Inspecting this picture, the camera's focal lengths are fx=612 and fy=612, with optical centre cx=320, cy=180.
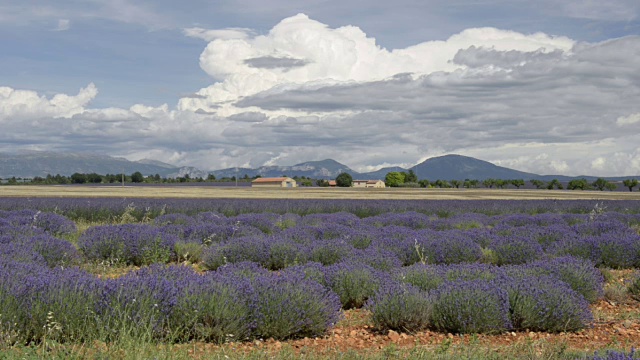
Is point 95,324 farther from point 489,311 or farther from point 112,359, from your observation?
point 489,311

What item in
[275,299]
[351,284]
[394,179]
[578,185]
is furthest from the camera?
[394,179]

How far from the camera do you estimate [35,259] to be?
342 inches

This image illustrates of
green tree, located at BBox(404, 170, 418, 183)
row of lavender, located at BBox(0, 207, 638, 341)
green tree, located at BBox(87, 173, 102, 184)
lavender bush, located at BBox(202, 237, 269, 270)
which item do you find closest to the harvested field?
lavender bush, located at BBox(202, 237, 269, 270)

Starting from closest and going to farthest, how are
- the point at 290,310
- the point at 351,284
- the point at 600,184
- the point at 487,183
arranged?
the point at 290,310, the point at 351,284, the point at 600,184, the point at 487,183

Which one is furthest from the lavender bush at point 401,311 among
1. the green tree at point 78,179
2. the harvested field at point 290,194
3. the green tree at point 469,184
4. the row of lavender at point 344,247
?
the green tree at point 78,179

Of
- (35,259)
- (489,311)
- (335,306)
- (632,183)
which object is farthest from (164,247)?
(632,183)

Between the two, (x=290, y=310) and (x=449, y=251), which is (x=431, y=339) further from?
(x=449, y=251)

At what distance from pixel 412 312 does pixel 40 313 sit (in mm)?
3492

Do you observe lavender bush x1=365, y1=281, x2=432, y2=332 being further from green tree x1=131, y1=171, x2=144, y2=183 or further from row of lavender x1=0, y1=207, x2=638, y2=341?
green tree x1=131, y1=171, x2=144, y2=183

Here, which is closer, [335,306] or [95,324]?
[95,324]

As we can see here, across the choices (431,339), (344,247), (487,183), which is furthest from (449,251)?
(487,183)

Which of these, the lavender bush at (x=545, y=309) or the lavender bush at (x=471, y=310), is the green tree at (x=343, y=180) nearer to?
the lavender bush at (x=545, y=309)

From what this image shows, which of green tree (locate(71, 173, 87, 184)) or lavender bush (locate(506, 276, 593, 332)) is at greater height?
green tree (locate(71, 173, 87, 184))

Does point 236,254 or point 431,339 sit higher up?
point 236,254
